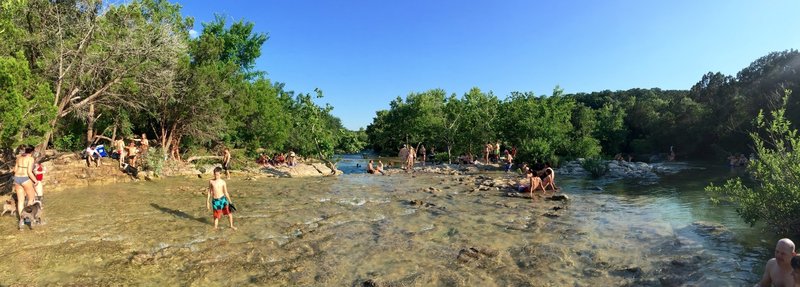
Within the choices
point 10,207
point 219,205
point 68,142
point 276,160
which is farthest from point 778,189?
point 68,142

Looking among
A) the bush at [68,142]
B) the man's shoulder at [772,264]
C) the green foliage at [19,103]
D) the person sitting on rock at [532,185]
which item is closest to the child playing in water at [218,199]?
the green foliage at [19,103]

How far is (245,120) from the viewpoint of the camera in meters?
31.7

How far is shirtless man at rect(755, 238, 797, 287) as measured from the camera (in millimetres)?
5797

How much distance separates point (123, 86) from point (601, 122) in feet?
209

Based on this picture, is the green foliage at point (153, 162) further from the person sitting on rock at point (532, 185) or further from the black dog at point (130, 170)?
the person sitting on rock at point (532, 185)

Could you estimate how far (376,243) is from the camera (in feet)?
33.0

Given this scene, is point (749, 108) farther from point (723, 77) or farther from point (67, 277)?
point (67, 277)

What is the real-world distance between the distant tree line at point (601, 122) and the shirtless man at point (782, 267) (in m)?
27.8

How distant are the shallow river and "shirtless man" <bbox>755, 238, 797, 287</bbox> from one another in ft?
4.08

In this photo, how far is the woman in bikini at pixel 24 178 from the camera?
998cm

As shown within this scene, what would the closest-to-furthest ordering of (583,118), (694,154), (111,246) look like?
(111,246) < (694,154) < (583,118)

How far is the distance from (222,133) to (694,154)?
58.8 metres

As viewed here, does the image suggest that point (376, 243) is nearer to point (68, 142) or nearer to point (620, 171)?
point (68, 142)

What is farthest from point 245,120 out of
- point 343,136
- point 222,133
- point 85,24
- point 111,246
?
point 111,246
